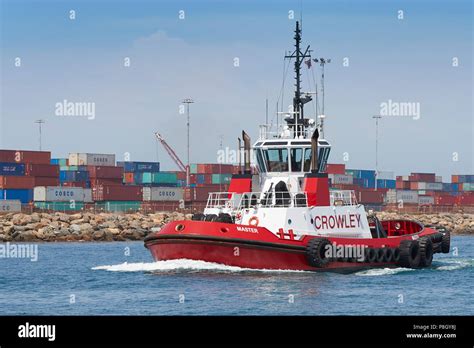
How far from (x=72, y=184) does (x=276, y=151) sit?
65574 millimetres

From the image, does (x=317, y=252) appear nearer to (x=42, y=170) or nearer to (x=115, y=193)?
(x=115, y=193)

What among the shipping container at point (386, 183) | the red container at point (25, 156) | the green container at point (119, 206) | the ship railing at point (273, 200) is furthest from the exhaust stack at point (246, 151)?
the shipping container at point (386, 183)

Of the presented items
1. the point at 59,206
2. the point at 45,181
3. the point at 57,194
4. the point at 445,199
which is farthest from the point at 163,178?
the point at 445,199

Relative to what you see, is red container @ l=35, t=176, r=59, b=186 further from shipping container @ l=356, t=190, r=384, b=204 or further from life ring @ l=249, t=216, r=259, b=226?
life ring @ l=249, t=216, r=259, b=226

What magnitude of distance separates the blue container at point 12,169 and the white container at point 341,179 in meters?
34.6

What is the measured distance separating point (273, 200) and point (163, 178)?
7394cm

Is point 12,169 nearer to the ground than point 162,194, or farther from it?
farther from it

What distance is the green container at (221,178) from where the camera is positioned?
101 meters

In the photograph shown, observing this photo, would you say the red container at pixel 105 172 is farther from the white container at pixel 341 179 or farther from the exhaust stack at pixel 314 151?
the exhaust stack at pixel 314 151

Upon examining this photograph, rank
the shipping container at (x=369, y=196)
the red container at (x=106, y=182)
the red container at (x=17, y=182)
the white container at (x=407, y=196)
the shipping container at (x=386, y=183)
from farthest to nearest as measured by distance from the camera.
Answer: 1. the shipping container at (x=386, y=183)
2. the white container at (x=407, y=196)
3. the shipping container at (x=369, y=196)
4. the red container at (x=106, y=182)
5. the red container at (x=17, y=182)

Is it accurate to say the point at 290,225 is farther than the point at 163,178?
No

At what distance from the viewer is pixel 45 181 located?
297 feet
